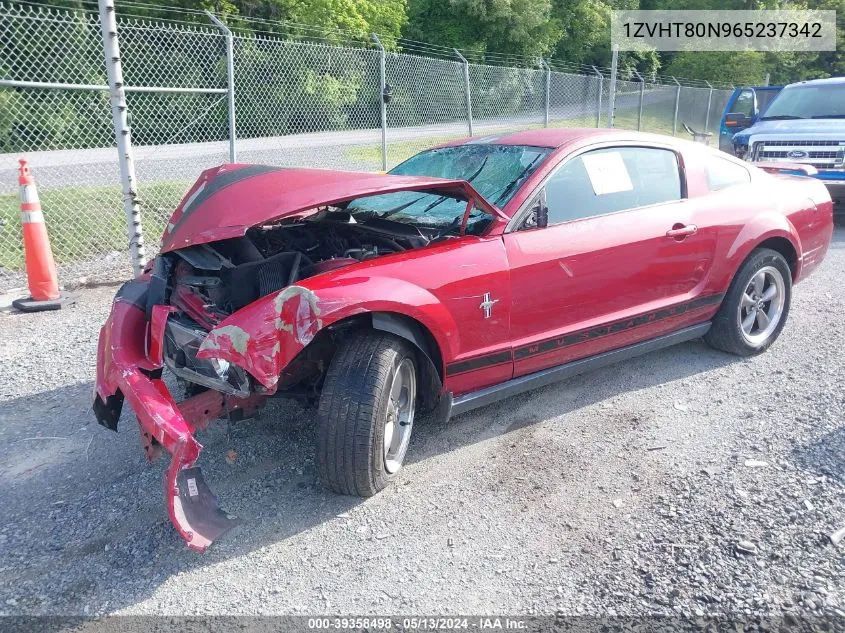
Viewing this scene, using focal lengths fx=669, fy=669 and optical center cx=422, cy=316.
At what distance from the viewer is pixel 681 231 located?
4.11 meters

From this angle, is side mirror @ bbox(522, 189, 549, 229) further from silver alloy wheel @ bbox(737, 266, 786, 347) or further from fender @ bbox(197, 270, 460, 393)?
silver alloy wheel @ bbox(737, 266, 786, 347)

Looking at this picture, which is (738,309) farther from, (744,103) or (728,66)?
(728,66)

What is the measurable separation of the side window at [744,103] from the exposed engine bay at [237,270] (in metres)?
11.8

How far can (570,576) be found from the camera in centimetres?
259

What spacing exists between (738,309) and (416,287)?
102 inches

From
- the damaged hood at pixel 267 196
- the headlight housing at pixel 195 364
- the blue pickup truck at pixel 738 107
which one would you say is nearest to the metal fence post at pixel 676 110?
the blue pickup truck at pixel 738 107

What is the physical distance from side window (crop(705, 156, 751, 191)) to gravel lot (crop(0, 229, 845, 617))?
1314 millimetres

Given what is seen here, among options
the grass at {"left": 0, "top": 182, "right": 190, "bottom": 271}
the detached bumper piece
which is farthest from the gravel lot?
the grass at {"left": 0, "top": 182, "right": 190, "bottom": 271}

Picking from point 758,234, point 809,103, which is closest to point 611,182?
point 758,234

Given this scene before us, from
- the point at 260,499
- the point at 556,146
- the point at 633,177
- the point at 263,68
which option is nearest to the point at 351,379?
the point at 260,499

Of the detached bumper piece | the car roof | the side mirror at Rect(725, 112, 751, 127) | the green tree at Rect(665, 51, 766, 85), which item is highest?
the green tree at Rect(665, 51, 766, 85)

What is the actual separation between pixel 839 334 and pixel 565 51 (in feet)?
107

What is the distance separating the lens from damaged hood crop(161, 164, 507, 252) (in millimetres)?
2918

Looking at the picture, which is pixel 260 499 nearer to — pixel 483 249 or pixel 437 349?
pixel 437 349
